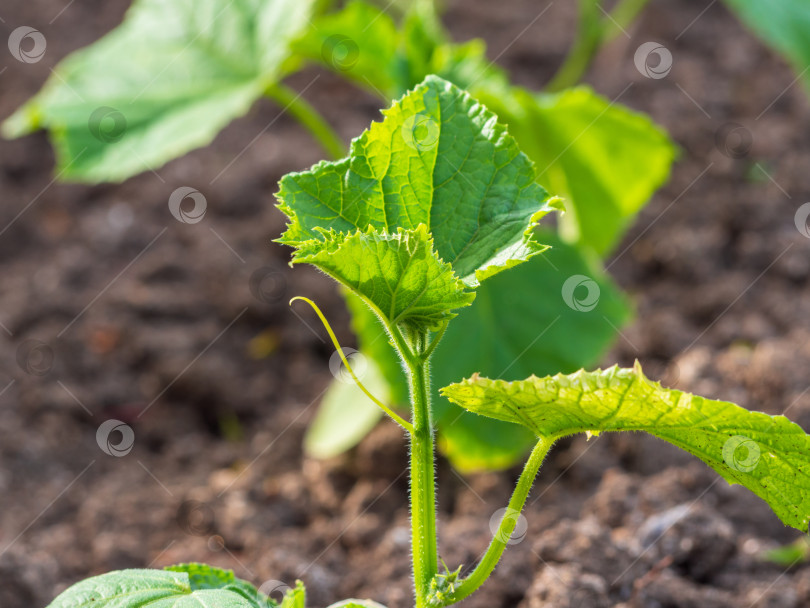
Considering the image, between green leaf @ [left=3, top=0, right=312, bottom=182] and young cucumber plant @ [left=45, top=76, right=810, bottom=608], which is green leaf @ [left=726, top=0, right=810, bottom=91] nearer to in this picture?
green leaf @ [left=3, top=0, right=312, bottom=182]

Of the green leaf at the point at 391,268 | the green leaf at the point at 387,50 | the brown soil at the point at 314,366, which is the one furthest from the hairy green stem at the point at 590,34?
the green leaf at the point at 391,268

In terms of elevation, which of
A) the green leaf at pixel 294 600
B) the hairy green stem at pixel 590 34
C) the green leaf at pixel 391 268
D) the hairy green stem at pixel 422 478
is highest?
the hairy green stem at pixel 590 34

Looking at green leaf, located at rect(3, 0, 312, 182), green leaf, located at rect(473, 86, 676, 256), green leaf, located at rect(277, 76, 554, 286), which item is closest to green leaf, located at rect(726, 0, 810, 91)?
green leaf, located at rect(473, 86, 676, 256)

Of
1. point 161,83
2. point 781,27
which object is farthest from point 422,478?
point 781,27

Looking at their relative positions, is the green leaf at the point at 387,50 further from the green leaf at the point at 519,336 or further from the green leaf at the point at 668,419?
the green leaf at the point at 668,419

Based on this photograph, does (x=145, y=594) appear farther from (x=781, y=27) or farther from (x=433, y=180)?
(x=781, y=27)

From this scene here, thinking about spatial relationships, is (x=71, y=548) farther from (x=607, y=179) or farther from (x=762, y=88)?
(x=762, y=88)
